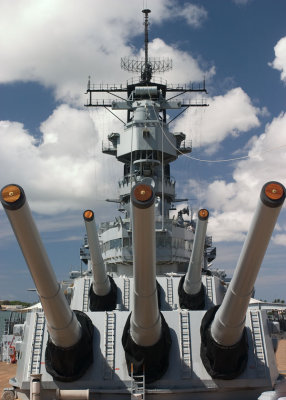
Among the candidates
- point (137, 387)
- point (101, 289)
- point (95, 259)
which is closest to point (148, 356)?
point (137, 387)

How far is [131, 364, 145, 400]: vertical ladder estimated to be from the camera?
618 cm

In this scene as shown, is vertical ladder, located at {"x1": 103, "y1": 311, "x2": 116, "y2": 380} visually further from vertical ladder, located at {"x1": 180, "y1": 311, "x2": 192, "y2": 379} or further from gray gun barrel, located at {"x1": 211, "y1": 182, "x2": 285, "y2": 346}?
gray gun barrel, located at {"x1": 211, "y1": 182, "x2": 285, "y2": 346}

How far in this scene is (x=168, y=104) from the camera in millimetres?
21703

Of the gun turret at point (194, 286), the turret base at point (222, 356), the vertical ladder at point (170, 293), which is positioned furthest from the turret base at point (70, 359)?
the vertical ladder at point (170, 293)

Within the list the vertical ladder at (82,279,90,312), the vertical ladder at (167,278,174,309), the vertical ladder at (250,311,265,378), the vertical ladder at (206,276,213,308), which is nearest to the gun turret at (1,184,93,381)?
the vertical ladder at (250,311,265,378)

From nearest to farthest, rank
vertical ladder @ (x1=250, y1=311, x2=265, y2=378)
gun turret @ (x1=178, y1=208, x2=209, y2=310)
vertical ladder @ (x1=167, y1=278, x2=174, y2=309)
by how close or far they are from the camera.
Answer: vertical ladder @ (x1=250, y1=311, x2=265, y2=378)
gun turret @ (x1=178, y1=208, x2=209, y2=310)
vertical ladder @ (x1=167, y1=278, x2=174, y2=309)

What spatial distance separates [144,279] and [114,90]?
18727mm

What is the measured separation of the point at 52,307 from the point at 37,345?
6.00 feet

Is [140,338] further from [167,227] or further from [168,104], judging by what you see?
[168,104]

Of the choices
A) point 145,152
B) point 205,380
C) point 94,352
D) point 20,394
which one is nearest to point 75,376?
point 94,352

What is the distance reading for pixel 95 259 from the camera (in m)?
9.09

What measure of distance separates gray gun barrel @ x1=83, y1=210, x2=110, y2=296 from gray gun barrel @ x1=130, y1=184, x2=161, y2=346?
2687mm

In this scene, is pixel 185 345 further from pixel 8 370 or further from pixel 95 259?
pixel 8 370

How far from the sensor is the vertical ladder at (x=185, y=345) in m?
6.72
